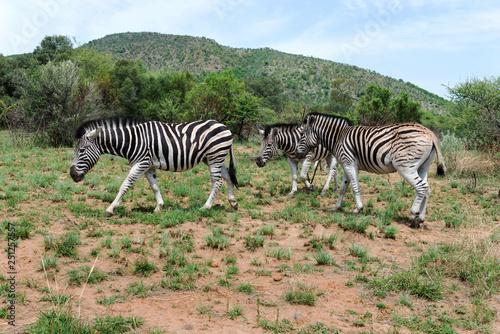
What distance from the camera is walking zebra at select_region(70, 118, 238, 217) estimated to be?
7.89 metres

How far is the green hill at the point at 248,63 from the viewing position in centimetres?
6869

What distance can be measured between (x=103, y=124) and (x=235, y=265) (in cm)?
488

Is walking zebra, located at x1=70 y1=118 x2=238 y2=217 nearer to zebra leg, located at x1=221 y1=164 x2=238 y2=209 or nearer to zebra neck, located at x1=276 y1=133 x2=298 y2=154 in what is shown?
zebra leg, located at x1=221 y1=164 x2=238 y2=209

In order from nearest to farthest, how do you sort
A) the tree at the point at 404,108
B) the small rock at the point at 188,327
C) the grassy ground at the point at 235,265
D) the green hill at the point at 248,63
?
the small rock at the point at 188,327 → the grassy ground at the point at 235,265 → the tree at the point at 404,108 → the green hill at the point at 248,63

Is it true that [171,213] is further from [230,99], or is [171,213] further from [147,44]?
[147,44]

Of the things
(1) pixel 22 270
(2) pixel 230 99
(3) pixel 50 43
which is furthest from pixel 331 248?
(3) pixel 50 43

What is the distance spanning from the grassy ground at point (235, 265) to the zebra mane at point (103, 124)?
5.50 ft

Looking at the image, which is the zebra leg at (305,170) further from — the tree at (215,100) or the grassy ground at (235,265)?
the tree at (215,100)

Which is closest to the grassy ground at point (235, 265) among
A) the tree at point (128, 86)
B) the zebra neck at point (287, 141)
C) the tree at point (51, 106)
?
the zebra neck at point (287, 141)

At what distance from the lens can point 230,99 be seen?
20.2m

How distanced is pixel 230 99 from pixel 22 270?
16.2 meters

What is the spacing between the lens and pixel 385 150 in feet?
25.9

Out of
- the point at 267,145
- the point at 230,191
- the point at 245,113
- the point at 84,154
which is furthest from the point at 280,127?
the point at 245,113

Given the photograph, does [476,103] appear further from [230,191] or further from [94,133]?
[94,133]
